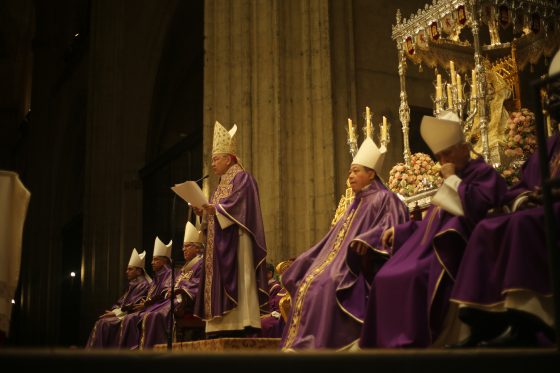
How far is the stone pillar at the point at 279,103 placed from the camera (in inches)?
363

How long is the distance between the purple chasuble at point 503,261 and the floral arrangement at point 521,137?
291 centimetres

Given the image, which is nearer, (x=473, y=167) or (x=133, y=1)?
(x=473, y=167)

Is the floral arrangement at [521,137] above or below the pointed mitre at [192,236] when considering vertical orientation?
above

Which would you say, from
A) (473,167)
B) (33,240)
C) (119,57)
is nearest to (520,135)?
(473,167)

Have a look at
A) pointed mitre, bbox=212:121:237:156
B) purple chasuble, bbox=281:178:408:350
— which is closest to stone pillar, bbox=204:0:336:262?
pointed mitre, bbox=212:121:237:156

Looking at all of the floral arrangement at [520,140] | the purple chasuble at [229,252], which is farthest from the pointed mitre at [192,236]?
the floral arrangement at [520,140]

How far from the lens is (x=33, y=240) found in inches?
890

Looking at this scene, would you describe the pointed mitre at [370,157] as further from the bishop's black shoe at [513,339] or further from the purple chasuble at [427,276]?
the bishop's black shoe at [513,339]

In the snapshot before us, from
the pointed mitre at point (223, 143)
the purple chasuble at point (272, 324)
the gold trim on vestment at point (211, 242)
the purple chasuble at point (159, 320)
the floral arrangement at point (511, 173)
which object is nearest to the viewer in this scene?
the floral arrangement at point (511, 173)

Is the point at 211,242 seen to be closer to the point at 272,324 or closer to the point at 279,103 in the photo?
the point at 272,324

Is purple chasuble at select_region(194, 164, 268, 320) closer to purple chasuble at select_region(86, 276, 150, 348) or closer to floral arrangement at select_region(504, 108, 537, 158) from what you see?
floral arrangement at select_region(504, 108, 537, 158)

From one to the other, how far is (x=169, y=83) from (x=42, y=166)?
623cm

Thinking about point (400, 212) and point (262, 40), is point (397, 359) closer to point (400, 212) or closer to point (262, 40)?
point (400, 212)

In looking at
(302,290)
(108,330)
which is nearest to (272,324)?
(302,290)
